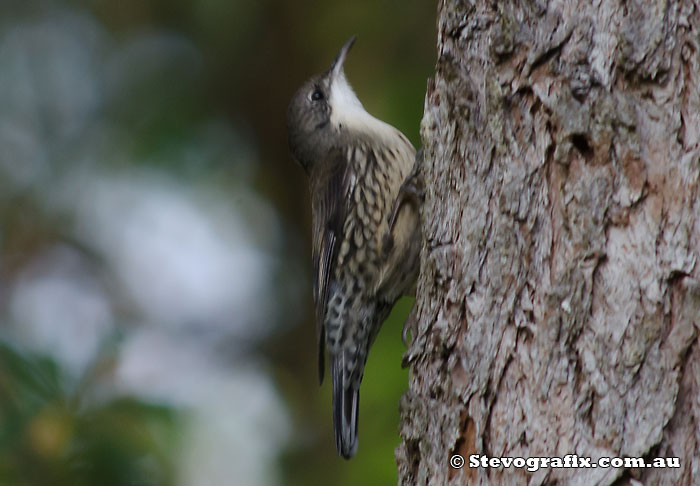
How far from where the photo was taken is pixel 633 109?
5.89 ft

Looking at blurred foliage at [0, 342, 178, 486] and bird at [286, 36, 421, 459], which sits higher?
bird at [286, 36, 421, 459]

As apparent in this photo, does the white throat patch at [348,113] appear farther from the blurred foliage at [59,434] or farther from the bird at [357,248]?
the blurred foliage at [59,434]

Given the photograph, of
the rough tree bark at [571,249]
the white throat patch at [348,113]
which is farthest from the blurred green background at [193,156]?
the rough tree bark at [571,249]

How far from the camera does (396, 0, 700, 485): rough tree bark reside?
5.65 ft

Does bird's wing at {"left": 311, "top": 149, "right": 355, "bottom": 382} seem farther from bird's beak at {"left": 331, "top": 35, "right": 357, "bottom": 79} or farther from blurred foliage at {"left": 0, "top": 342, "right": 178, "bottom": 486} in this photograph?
blurred foliage at {"left": 0, "top": 342, "right": 178, "bottom": 486}

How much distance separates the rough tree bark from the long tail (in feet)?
4.10

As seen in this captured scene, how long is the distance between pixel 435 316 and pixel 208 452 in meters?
2.33

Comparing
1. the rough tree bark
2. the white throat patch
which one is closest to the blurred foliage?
the white throat patch

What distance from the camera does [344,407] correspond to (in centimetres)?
338

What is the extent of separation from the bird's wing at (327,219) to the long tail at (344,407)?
0.09m

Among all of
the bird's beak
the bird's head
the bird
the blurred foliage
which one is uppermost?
the bird's beak

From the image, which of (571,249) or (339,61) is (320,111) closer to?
(339,61)

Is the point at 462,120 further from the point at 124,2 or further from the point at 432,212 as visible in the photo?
the point at 124,2

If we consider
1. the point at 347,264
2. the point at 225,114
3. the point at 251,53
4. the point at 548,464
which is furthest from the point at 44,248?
the point at 548,464
